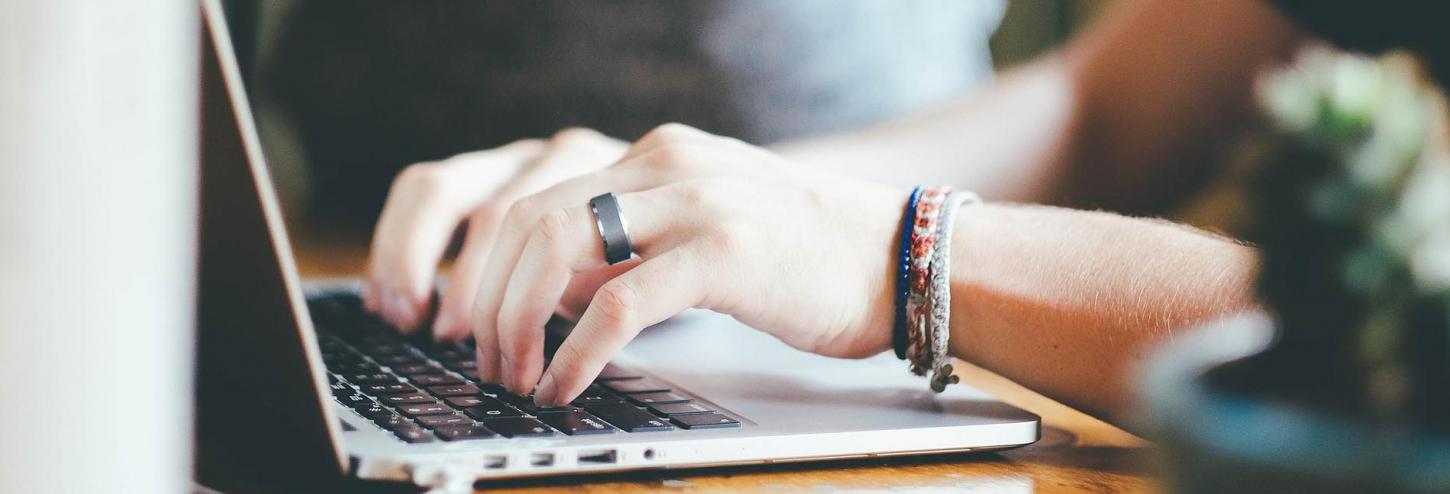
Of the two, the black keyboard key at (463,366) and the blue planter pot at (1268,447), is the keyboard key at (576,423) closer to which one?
the black keyboard key at (463,366)

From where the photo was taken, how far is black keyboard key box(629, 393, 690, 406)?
0.55 metres

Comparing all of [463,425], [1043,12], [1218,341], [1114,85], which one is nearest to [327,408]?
[463,425]

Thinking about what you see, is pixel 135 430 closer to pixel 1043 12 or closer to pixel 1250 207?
Answer: pixel 1250 207

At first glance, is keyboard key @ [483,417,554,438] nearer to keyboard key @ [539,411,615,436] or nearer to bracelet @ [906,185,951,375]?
keyboard key @ [539,411,615,436]

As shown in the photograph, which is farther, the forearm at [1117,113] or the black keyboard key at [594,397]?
the forearm at [1117,113]

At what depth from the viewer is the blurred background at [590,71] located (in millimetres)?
1444

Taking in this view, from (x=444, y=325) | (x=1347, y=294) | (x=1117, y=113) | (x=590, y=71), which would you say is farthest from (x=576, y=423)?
(x=590, y=71)

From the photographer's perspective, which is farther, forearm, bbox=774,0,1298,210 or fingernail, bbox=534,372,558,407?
forearm, bbox=774,0,1298,210

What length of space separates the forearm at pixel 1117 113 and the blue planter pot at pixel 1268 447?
83 centimetres

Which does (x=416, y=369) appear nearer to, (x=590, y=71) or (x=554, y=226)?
(x=554, y=226)

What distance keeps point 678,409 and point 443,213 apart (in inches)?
11.1

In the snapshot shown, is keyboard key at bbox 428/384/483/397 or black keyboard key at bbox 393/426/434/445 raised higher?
keyboard key at bbox 428/384/483/397

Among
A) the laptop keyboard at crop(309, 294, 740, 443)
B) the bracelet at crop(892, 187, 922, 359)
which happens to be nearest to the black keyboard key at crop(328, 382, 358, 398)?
the laptop keyboard at crop(309, 294, 740, 443)

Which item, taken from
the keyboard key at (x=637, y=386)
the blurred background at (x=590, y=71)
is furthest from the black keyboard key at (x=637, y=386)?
the blurred background at (x=590, y=71)
